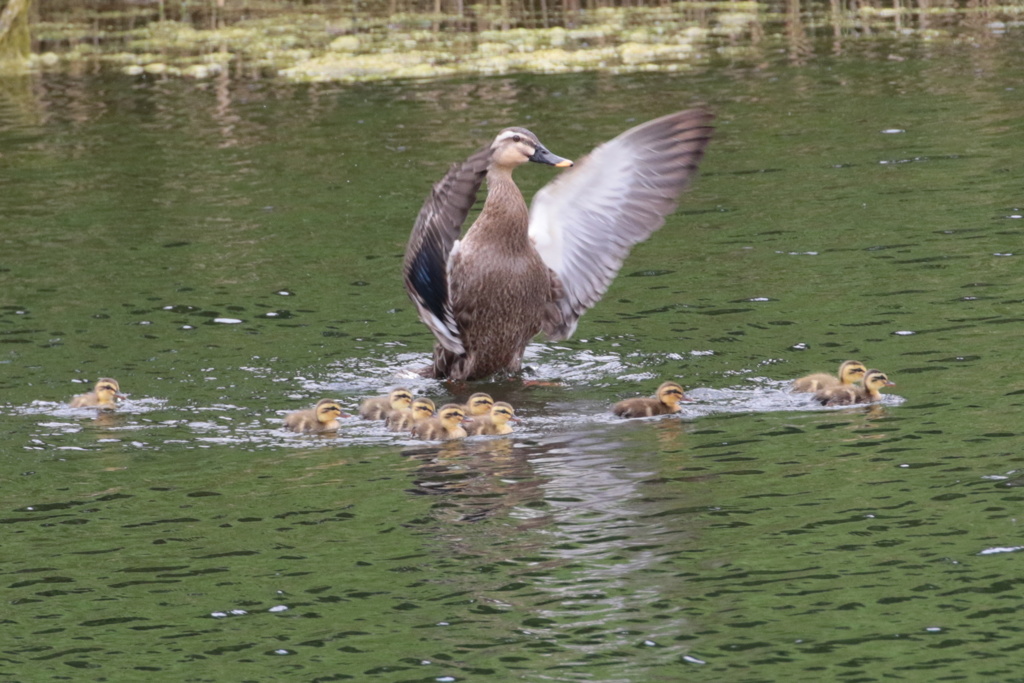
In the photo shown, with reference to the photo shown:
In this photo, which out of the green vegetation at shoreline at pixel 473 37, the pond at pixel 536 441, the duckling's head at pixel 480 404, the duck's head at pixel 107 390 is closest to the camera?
the pond at pixel 536 441

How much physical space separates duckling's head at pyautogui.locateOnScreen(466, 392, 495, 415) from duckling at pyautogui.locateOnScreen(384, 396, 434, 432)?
10.1 inches

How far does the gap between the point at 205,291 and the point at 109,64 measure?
14.8 m

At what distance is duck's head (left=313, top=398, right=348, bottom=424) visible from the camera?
10219mm

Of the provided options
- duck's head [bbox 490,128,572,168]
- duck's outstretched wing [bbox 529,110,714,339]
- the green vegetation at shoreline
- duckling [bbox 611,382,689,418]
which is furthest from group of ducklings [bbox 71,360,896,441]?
the green vegetation at shoreline

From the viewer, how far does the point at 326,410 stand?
10219 millimetres

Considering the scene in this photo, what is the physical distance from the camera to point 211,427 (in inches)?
412

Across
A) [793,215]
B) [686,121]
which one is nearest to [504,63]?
[793,215]

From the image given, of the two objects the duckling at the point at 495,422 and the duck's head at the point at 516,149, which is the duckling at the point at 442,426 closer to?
the duckling at the point at 495,422

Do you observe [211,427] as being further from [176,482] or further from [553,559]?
[553,559]

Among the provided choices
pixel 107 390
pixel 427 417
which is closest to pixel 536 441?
pixel 427 417

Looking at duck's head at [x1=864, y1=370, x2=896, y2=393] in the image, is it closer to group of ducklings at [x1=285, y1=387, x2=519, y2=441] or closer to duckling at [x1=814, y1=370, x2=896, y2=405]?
duckling at [x1=814, y1=370, x2=896, y2=405]

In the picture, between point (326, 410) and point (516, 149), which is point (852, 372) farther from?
point (326, 410)

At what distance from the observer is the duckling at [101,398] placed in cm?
1077

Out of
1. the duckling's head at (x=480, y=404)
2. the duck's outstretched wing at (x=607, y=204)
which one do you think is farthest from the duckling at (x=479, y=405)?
the duck's outstretched wing at (x=607, y=204)
